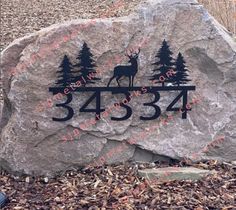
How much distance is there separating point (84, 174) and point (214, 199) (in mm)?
832

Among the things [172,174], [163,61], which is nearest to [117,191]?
[172,174]

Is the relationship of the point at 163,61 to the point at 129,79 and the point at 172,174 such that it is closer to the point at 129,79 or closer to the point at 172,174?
the point at 129,79

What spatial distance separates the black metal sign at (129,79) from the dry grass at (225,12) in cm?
327

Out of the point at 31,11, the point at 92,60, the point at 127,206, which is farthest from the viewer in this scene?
the point at 31,11

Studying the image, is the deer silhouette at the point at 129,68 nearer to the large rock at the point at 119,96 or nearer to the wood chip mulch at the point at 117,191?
the large rock at the point at 119,96

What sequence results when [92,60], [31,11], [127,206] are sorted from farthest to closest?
[31,11], [92,60], [127,206]

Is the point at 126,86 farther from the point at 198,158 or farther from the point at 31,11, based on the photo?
the point at 31,11

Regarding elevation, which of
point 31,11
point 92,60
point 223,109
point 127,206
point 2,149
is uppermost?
point 31,11

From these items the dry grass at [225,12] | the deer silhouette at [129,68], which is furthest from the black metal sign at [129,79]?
the dry grass at [225,12]

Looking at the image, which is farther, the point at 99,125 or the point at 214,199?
the point at 99,125

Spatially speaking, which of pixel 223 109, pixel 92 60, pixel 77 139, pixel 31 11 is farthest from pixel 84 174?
pixel 31 11

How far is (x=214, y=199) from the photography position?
344 cm

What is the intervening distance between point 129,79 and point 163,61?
0.24m

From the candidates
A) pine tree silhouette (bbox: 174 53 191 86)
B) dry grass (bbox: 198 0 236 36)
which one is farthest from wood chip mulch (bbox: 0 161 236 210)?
dry grass (bbox: 198 0 236 36)
